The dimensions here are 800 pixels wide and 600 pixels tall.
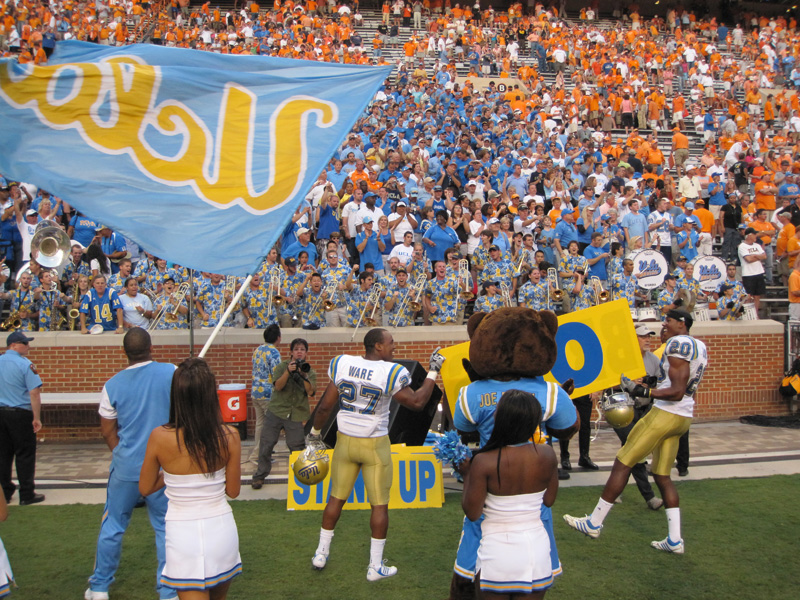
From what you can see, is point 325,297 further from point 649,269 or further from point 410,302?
point 649,269

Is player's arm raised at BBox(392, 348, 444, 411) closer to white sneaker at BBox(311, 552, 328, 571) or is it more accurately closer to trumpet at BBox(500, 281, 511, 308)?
white sneaker at BBox(311, 552, 328, 571)

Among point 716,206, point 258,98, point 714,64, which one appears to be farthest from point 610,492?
point 714,64

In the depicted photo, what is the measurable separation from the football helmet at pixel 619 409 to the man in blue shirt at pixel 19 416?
5451 millimetres

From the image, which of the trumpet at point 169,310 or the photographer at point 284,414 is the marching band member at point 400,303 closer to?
the trumpet at point 169,310

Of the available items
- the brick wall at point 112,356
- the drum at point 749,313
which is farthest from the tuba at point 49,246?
the drum at point 749,313

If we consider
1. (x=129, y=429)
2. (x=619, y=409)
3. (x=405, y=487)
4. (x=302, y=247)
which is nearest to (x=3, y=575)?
(x=129, y=429)

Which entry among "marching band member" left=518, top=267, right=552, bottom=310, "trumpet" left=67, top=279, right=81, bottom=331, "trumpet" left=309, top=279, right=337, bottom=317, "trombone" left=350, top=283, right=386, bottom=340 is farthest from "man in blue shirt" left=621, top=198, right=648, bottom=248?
"trumpet" left=67, top=279, right=81, bottom=331

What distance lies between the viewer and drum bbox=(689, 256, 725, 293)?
13.5 meters

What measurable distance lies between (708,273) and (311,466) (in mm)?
9806

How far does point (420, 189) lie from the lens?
1627 cm

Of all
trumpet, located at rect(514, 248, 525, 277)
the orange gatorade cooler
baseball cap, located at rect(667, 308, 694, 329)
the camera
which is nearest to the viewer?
baseball cap, located at rect(667, 308, 694, 329)

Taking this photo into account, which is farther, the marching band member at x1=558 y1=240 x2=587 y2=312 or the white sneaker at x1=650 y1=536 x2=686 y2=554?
the marching band member at x1=558 y1=240 x2=587 y2=312

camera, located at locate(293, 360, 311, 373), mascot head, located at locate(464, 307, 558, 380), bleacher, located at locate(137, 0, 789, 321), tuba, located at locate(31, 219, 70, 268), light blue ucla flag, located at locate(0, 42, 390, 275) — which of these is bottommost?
camera, located at locate(293, 360, 311, 373)

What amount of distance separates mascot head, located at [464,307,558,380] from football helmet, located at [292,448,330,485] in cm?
202
